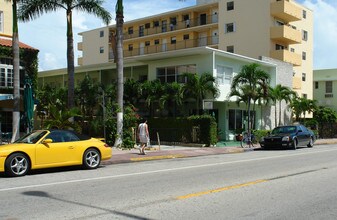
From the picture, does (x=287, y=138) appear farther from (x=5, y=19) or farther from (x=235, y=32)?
(x=235, y=32)

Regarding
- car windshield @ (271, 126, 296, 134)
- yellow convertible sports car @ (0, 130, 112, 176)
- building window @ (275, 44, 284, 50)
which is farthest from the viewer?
building window @ (275, 44, 284, 50)

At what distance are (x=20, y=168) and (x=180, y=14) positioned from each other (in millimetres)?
45369

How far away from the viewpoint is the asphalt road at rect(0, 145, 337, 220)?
7.28 m

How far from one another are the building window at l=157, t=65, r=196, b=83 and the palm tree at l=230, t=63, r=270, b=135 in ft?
10.5

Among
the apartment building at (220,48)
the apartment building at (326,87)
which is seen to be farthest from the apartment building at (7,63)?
the apartment building at (326,87)

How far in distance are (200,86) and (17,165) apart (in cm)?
1655

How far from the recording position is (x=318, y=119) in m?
40.2

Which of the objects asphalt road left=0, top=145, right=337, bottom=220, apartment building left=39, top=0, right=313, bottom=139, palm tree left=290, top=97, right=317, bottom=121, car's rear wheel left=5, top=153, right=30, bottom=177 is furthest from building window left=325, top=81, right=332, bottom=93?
car's rear wheel left=5, top=153, right=30, bottom=177

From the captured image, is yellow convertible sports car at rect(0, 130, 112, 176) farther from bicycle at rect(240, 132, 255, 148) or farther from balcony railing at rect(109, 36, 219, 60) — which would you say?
balcony railing at rect(109, 36, 219, 60)

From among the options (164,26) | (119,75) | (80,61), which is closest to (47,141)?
(119,75)

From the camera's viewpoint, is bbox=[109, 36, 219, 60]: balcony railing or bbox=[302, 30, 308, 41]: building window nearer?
bbox=[109, 36, 219, 60]: balcony railing

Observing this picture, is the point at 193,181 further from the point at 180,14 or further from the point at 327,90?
the point at 327,90

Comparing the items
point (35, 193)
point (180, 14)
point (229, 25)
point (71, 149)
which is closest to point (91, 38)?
point (180, 14)

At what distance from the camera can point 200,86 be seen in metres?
27.2
